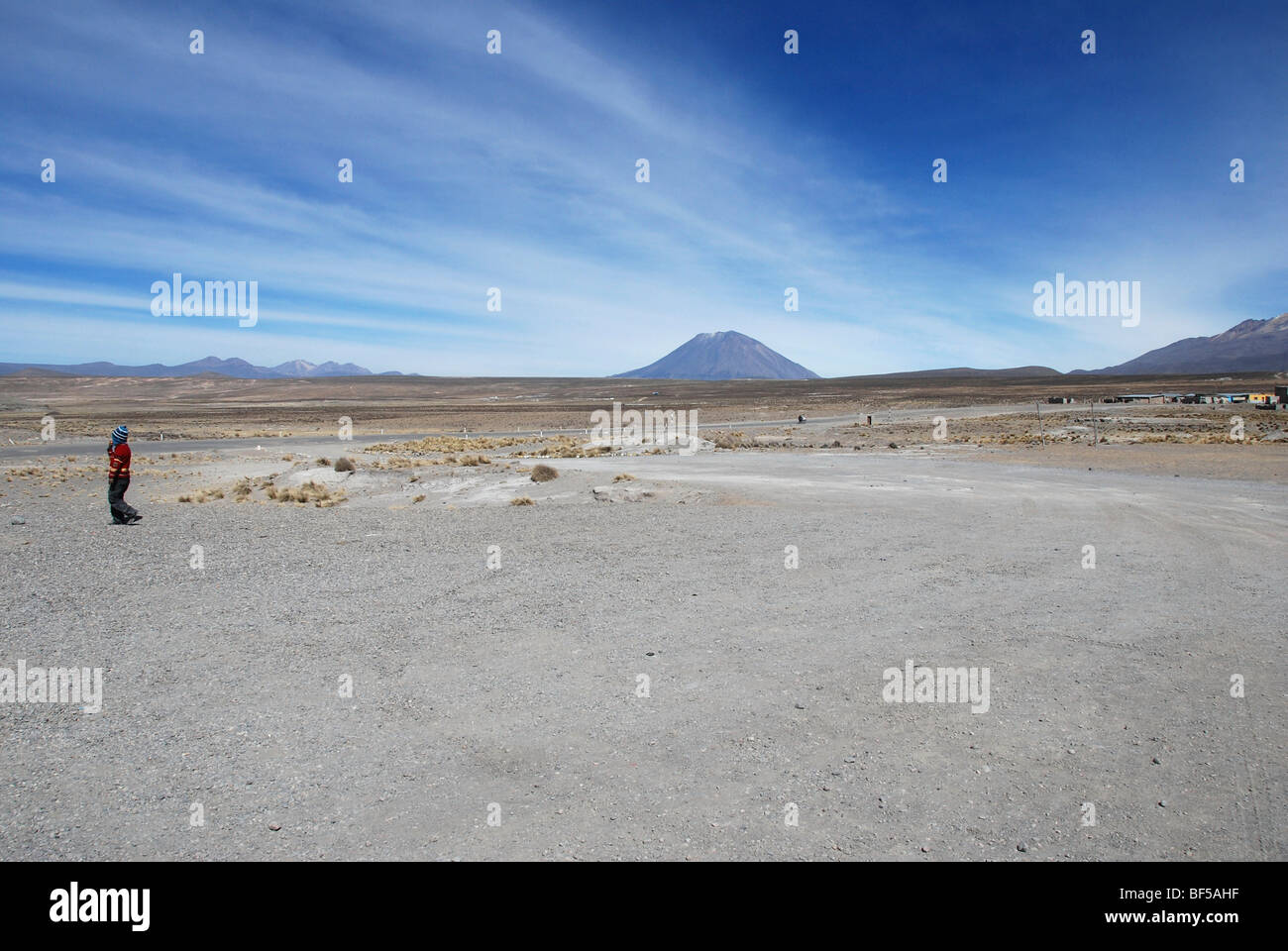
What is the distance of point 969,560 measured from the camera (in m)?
9.88

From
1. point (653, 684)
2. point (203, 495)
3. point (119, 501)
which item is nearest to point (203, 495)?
point (203, 495)

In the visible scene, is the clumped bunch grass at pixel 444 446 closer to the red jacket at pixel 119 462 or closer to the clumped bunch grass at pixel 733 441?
the clumped bunch grass at pixel 733 441

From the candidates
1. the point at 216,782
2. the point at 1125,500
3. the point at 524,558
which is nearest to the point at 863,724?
the point at 216,782

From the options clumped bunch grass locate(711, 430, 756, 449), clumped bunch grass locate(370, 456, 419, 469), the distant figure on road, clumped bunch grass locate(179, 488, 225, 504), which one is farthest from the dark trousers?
clumped bunch grass locate(711, 430, 756, 449)

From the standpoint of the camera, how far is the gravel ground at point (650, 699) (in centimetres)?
366

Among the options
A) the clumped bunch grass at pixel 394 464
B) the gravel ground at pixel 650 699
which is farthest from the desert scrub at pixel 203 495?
the clumped bunch grass at pixel 394 464

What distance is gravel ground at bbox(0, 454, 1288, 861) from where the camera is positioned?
12.0ft

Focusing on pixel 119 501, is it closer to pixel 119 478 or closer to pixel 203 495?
pixel 119 478

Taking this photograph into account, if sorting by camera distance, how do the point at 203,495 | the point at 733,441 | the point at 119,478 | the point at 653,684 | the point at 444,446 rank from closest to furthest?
the point at 653,684 < the point at 119,478 < the point at 203,495 < the point at 444,446 < the point at 733,441

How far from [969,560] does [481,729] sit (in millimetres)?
7808

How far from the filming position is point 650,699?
5359 millimetres

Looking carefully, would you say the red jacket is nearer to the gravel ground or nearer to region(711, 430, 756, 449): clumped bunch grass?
the gravel ground
